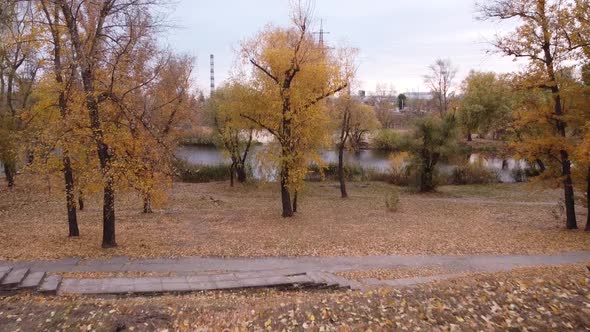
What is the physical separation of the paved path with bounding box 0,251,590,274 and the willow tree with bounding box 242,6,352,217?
6798 millimetres

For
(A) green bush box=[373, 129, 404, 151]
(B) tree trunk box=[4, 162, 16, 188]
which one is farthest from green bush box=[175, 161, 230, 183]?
(A) green bush box=[373, 129, 404, 151]

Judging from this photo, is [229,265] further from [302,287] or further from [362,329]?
[362,329]

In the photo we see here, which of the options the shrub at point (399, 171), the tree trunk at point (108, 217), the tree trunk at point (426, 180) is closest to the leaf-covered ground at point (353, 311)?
the tree trunk at point (108, 217)

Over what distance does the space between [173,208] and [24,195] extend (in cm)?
926

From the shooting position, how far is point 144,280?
384 inches

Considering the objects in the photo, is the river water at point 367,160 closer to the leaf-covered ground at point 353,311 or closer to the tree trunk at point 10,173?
the tree trunk at point 10,173

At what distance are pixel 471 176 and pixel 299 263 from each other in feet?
91.1

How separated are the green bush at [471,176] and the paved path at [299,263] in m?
22.8

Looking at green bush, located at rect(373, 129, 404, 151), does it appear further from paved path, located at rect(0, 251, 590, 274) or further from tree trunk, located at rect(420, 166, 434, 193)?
paved path, located at rect(0, 251, 590, 274)

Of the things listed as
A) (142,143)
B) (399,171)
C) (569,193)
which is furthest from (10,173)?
(569,193)

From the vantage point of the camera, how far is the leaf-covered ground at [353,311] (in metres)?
6.56

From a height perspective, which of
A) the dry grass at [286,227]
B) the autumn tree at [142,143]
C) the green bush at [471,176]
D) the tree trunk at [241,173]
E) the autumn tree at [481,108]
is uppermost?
the autumn tree at [481,108]

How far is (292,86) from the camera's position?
744 inches

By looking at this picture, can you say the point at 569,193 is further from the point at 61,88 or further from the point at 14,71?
the point at 14,71
